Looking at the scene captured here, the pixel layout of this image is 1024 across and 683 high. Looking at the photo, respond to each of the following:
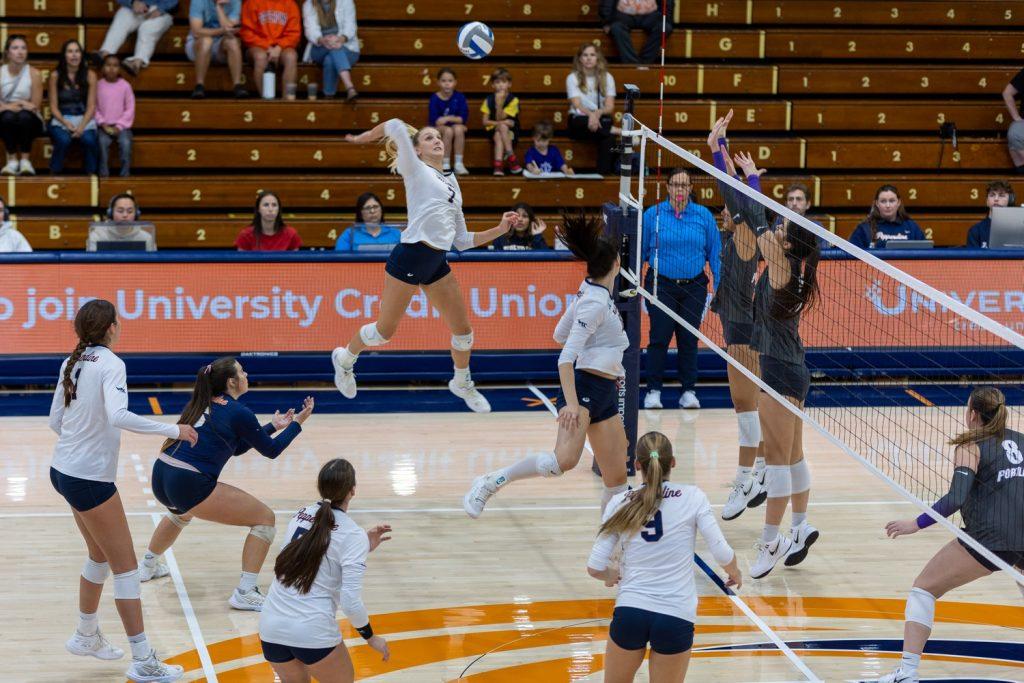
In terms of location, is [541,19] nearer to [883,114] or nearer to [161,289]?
[883,114]

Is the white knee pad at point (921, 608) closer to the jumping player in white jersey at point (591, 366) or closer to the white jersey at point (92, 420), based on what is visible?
the jumping player in white jersey at point (591, 366)

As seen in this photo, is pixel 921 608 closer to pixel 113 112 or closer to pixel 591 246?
pixel 591 246

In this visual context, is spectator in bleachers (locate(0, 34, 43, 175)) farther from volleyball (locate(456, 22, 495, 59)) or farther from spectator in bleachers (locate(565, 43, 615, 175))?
volleyball (locate(456, 22, 495, 59))

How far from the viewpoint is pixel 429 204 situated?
9.41 meters

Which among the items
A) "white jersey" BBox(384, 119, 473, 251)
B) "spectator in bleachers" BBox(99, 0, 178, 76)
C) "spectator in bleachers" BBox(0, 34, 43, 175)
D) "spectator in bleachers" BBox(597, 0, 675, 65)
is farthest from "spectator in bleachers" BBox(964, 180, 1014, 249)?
"spectator in bleachers" BBox(0, 34, 43, 175)

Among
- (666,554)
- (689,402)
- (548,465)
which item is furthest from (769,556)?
(689,402)

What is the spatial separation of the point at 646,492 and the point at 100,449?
2.86 m

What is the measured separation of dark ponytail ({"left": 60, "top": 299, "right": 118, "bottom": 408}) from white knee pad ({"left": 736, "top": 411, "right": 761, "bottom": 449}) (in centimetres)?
473

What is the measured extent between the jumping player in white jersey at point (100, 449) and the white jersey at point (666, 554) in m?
2.36

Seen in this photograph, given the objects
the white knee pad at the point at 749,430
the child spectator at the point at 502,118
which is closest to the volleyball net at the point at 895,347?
the white knee pad at the point at 749,430

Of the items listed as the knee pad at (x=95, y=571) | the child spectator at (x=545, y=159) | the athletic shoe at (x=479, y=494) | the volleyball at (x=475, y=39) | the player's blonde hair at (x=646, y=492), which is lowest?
the athletic shoe at (x=479, y=494)

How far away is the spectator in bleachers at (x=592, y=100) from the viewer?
54.8 feet

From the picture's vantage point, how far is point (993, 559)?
22.2ft

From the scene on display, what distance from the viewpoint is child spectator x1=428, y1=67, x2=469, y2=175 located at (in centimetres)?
1661
